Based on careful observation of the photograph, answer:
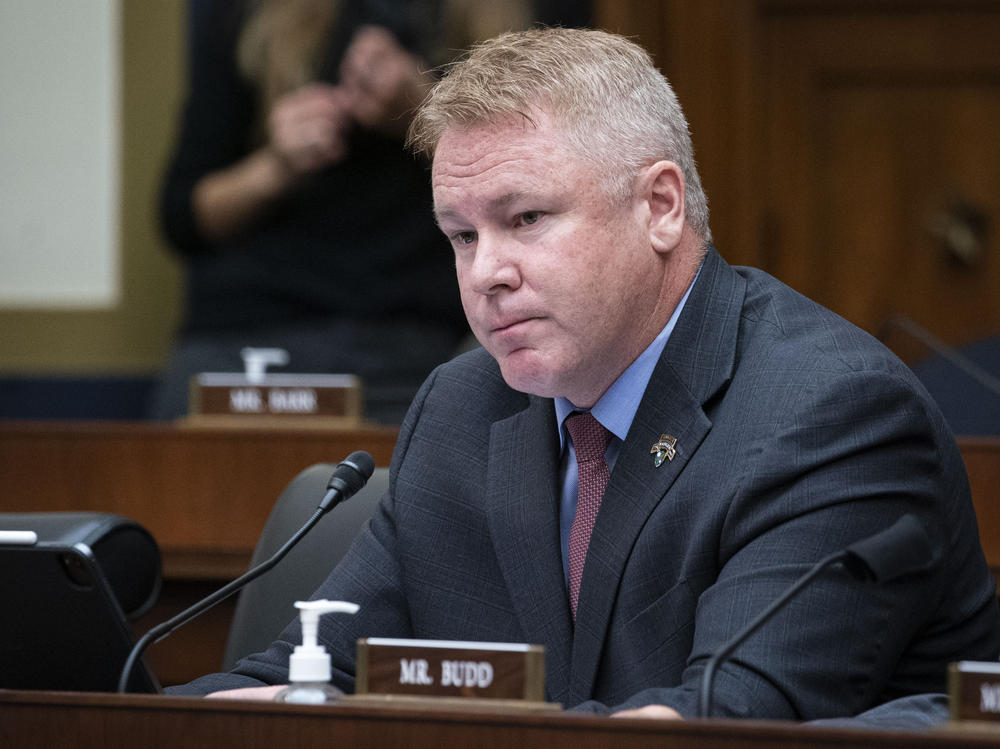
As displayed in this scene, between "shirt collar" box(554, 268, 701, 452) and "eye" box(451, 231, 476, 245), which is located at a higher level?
"eye" box(451, 231, 476, 245)

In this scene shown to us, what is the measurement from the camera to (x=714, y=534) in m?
1.38

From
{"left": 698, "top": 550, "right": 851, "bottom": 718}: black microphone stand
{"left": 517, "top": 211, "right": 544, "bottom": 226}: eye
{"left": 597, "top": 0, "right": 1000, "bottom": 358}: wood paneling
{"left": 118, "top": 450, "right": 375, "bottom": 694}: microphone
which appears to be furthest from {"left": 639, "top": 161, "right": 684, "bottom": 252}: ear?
{"left": 597, "top": 0, "right": 1000, "bottom": 358}: wood paneling

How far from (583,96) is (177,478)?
1.44 metres

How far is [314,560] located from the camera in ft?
6.19

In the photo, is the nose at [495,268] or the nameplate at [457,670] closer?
the nameplate at [457,670]

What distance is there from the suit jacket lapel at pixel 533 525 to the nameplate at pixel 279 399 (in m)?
1.08

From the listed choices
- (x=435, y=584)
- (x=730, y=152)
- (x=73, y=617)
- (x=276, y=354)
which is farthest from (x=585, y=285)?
(x=730, y=152)

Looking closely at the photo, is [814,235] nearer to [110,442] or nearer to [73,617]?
[110,442]

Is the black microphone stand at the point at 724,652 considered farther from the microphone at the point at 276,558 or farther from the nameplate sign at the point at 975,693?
the microphone at the point at 276,558

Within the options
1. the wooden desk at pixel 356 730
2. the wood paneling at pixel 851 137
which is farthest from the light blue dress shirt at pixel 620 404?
the wood paneling at pixel 851 137

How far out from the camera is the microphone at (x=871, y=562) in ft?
3.48

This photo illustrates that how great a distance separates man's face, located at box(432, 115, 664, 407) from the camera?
147 cm

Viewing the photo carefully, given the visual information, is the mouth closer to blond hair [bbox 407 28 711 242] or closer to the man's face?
the man's face

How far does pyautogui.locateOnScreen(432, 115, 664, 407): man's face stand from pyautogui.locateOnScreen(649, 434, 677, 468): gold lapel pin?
117 millimetres
